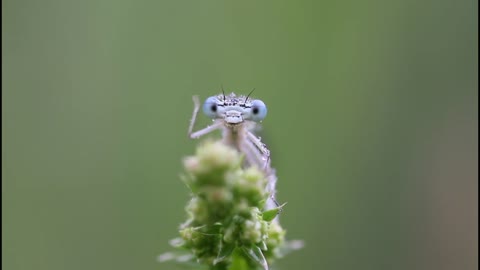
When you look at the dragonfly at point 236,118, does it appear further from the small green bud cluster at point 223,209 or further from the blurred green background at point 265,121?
the small green bud cluster at point 223,209

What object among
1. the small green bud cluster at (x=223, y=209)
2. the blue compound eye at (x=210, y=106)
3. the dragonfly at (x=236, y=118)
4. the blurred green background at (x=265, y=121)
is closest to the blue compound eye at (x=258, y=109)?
the dragonfly at (x=236, y=118)

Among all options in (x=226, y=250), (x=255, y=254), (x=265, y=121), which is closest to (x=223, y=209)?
(x=226, y=250)

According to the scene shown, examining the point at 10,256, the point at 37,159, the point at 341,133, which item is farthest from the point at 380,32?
the point at 10,256

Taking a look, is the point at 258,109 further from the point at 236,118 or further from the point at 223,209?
the point at 223,209

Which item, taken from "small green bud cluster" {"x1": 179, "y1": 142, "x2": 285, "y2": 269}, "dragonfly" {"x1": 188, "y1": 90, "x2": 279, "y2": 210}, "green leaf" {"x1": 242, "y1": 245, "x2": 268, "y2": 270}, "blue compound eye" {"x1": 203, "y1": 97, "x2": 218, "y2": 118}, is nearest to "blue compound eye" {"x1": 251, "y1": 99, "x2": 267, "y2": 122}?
"dragonfly" {"x1": 188, "y1": 90, "x2": 279, "y2": 210}

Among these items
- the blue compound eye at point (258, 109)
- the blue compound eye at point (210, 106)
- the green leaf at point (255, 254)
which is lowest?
the green leaf at point (255, 254)
